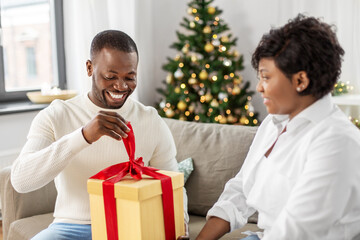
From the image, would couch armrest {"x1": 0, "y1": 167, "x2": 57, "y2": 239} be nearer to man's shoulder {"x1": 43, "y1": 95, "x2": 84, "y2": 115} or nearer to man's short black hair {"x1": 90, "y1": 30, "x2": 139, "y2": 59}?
man's shoulder {"x1": 43, "y1": 95, "x2": 84, "y2": 115}

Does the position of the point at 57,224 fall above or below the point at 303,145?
below

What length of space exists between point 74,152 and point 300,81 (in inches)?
28.9

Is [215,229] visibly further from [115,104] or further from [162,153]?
[115,104]

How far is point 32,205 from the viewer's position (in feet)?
7.89

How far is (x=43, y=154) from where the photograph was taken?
163cm

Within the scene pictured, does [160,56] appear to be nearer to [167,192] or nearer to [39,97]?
[39,97]

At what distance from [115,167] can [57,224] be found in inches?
16.8

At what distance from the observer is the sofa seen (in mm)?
2330

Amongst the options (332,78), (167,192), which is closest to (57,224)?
(167,192)

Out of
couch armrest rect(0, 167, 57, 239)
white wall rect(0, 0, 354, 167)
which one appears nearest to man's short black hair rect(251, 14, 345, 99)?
couch armrest rect(0, 167, 57, 239)

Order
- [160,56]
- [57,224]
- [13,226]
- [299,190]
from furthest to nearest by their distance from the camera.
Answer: [160,56] < [13,226] < [57,224] < [299,190]

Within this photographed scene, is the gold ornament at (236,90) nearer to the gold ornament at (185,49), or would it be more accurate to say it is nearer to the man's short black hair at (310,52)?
the gold ornament at (185,49)

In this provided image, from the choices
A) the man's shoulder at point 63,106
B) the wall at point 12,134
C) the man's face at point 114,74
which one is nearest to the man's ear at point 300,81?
the man's face at point 114,74

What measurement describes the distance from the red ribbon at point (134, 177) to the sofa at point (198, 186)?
79 centimetres
